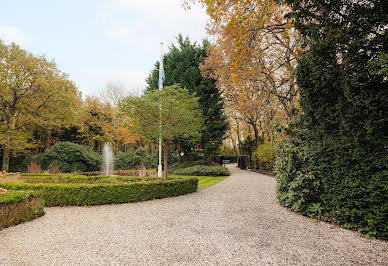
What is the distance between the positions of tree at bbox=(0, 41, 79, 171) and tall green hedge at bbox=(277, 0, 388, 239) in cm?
1879

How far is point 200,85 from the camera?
17.1m

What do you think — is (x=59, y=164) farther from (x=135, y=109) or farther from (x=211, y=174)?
(x=211, y=174)

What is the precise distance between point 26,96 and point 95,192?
49.4ft

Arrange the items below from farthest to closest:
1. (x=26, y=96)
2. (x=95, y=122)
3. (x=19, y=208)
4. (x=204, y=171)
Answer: (x=95, y=122)
(x=26, y=96)
(x=204, y=171)
(x=19, y=208)

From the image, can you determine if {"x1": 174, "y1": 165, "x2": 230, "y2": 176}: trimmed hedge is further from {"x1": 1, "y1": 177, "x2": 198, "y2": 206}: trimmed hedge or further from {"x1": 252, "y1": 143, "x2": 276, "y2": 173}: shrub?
{"x1": 1, "y1": 177, "x2": 198, "y2": 206}: trimmed hedge

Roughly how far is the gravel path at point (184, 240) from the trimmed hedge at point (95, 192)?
816mm

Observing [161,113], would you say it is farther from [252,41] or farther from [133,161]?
[133,161]

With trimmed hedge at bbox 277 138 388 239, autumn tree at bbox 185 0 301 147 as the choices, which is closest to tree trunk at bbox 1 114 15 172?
autumn tree at bbox 185 0 301 147

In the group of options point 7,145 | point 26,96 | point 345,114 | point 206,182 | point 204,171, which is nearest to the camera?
point 345,114

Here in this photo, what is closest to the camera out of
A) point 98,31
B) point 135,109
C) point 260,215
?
point 260,215

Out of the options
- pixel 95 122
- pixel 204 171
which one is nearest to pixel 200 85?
pixel 204 171

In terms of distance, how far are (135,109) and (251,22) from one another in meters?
5.71

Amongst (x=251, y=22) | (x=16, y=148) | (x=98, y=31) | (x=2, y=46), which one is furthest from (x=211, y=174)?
(x=2, y=46)

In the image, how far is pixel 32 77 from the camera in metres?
15.6
